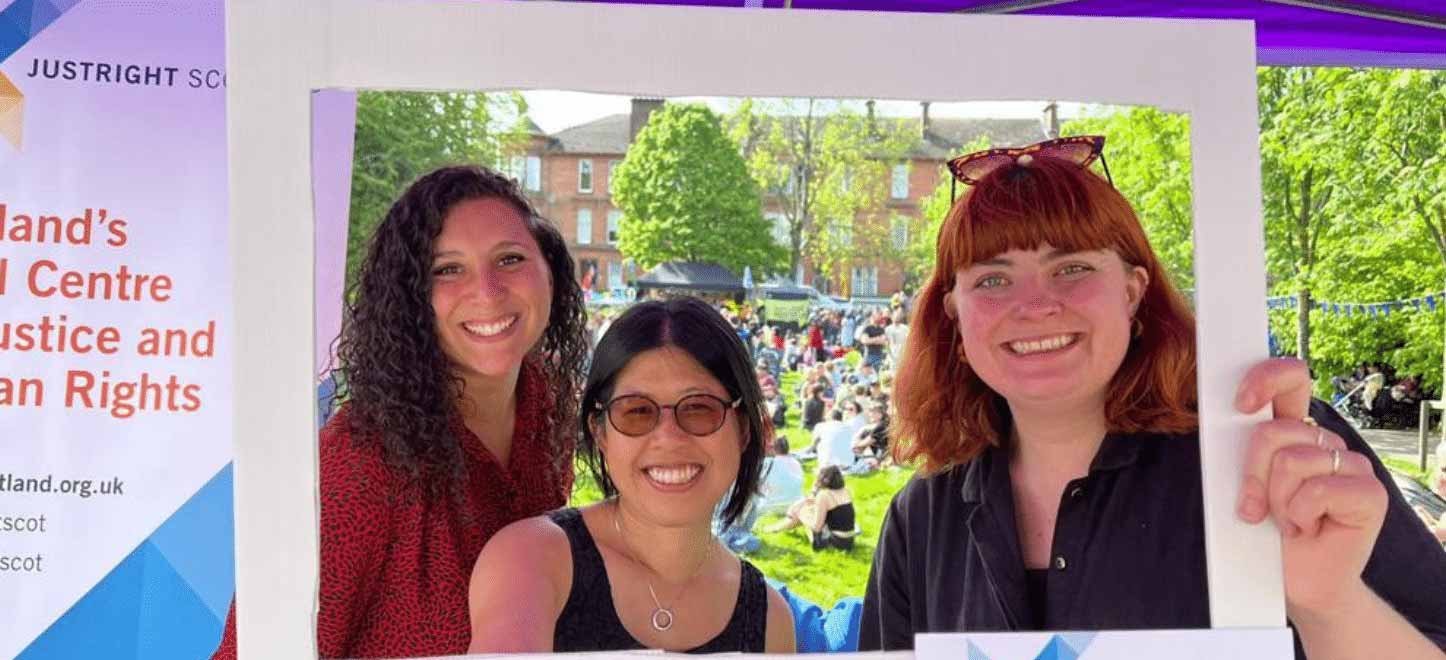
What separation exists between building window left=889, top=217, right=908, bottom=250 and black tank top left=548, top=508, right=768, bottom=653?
1.08 ft

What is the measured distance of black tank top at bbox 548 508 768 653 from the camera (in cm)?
113

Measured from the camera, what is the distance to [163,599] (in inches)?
A: 124

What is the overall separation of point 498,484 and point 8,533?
254cm

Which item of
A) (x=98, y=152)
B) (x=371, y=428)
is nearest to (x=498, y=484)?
(x=371, y=428)

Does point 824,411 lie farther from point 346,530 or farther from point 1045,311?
point 346,530

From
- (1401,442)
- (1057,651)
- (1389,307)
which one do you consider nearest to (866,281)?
(1057,651)

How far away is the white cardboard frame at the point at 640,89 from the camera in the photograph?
1075mm

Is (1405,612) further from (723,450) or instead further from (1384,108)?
(1384,108)

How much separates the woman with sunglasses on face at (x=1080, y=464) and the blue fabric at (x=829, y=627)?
15 millimetres

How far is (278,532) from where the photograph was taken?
109 centimetres

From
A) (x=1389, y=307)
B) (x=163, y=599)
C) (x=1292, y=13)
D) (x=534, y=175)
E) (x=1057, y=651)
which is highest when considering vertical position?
(x=1292, y=13)

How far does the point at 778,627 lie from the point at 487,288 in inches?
16.6

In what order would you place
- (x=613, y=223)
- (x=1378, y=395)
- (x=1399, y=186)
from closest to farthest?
(x=613, y=223)
(x=1399, y=186)
(x=1378, y=395)

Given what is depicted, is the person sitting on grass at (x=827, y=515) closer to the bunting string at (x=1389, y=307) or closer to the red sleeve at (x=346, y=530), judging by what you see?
the red sleeve at (x=346, y=530)
